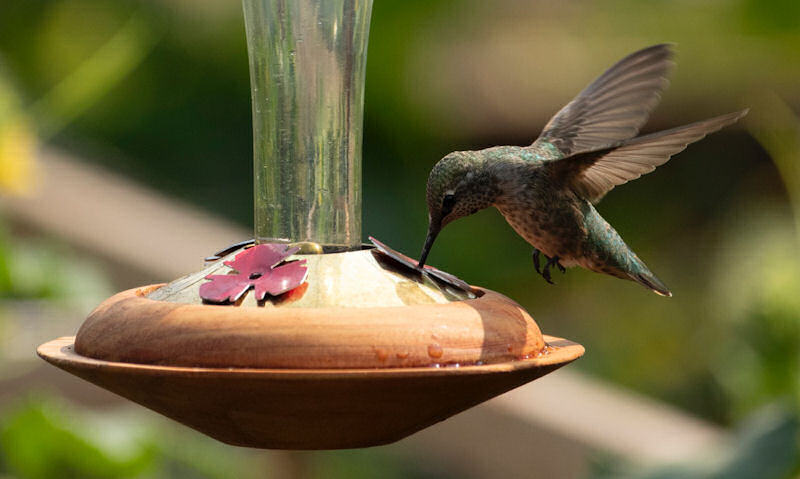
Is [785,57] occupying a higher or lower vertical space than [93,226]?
higher

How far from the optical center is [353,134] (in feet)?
7.49

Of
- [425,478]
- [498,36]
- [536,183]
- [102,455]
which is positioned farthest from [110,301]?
[498,36]

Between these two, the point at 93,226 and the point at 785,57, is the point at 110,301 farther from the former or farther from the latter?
the point at 785,57

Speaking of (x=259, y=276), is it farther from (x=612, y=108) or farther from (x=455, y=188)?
(x=612, y=108)

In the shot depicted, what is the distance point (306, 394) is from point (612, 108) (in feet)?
4.81

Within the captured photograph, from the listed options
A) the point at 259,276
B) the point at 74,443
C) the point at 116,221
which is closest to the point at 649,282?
the point at 259,276

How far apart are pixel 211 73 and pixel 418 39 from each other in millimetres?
1543

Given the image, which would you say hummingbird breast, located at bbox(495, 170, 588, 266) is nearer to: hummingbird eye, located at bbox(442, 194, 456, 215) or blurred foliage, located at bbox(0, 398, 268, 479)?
hummingbird eye, located at bbox(442, 194, 456, 215)

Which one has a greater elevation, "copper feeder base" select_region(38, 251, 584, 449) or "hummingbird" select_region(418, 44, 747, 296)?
"hummingbird" select_region(418, 44, 747, 296)

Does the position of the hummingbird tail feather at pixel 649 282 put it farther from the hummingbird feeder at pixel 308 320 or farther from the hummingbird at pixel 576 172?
the hummingbird feeder at pixel 308 320

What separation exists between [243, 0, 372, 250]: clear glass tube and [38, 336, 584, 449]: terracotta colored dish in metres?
0.48

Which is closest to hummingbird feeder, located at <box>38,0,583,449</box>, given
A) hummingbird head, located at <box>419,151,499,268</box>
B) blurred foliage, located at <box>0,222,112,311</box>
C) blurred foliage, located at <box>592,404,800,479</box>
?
hummingbird head, located at <box>419,151,499,268</box>

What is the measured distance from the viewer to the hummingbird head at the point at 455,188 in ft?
7.49

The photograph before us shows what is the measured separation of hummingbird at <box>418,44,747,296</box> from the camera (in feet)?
7.54
